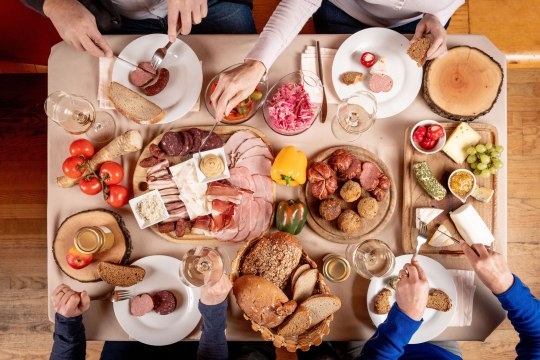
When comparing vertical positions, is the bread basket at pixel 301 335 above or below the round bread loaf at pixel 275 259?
below

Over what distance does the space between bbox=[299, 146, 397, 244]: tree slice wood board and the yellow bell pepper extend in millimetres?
78

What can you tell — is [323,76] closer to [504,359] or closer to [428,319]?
[428,319]

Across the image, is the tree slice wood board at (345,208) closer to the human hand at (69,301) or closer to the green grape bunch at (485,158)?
the green grape bunch at (485,158)

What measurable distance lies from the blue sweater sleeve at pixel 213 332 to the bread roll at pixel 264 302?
0.09m

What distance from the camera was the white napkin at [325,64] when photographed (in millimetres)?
1691

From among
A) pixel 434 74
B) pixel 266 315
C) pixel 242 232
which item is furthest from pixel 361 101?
pixel 266 315

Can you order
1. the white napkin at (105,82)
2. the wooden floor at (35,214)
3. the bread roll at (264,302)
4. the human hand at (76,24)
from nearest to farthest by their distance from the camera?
the bread roll at (264,302)
the human hand at (76,24)
the white napkin at (105,82)
the wooden floor at (35,214)

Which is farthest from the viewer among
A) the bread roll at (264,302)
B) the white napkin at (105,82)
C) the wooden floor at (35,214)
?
the wooden floor at (35,214)

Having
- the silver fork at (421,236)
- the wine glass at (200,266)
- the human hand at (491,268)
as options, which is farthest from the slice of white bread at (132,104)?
the human hand at (491,268)

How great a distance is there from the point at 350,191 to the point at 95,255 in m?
1.00

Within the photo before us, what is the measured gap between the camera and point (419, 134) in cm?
165

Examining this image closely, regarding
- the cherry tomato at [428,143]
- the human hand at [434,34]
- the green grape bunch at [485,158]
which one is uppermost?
the human hand at [434,34]

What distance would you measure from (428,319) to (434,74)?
0.96m

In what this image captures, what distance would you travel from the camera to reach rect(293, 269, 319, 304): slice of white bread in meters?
1.50
